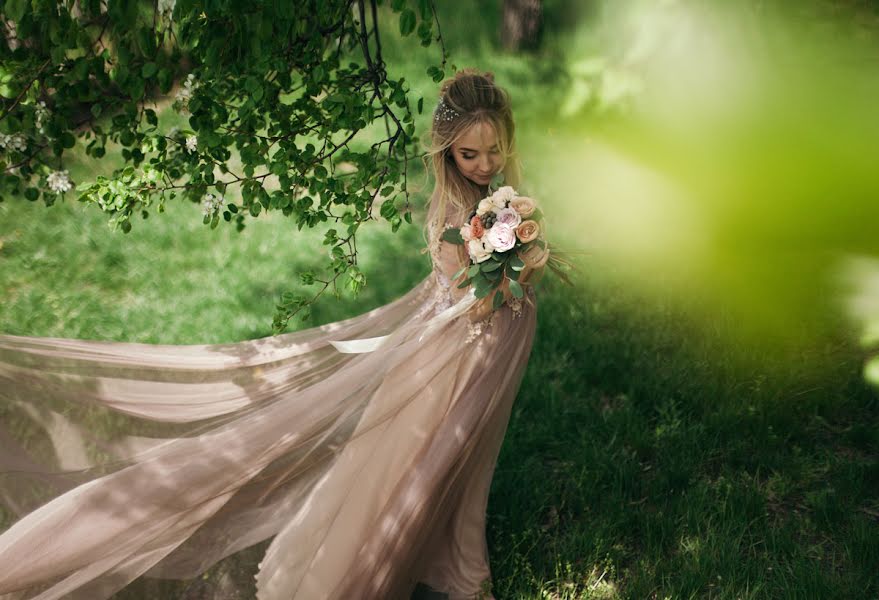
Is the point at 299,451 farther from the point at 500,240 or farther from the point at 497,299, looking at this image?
the point at 500,240

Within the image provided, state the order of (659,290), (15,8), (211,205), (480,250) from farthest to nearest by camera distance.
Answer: (659,290)
(211,205)
(480,250)
(15,8)

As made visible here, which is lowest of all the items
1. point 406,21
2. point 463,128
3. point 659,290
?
point 659,290

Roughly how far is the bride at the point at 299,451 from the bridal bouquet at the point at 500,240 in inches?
6.2

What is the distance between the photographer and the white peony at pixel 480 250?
2518mm

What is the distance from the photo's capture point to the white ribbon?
9.00 feet

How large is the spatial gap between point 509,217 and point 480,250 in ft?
0.47

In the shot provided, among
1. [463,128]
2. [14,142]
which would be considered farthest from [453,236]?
[14,142]

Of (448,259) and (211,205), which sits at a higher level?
(211,205)

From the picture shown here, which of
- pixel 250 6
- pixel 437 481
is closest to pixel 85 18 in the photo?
pixel 250 6

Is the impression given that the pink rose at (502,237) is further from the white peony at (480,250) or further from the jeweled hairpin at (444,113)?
the jeweled hairpin at (444,113)

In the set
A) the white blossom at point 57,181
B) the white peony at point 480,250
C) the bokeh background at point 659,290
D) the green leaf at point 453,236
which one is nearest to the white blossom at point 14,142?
the white blossom at point 57,181

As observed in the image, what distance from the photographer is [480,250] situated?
2527 millimetres

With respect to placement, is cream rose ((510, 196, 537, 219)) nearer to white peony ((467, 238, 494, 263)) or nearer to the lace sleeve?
white peony ((467, 238, 494, 263))

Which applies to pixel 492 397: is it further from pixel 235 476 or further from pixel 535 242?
pixel 235 476
